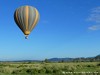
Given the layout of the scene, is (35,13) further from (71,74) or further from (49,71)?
(49,71)

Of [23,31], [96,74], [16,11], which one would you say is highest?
[16,11]

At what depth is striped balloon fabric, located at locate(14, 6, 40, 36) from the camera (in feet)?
92.1

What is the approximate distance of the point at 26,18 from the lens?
2833cm

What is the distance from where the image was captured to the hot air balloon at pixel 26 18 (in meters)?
28.1

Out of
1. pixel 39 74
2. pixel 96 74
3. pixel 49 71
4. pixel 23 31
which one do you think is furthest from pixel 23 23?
pixel 49 71

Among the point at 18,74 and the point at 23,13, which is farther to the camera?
the point at 18,74

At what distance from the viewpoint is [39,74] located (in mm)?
41094

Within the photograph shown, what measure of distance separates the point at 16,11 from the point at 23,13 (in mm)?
769

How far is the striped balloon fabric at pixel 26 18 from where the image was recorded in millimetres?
28078

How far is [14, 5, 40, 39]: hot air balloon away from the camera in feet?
92.1

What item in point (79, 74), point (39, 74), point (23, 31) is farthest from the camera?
point (39, 74)

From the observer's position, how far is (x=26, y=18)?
28.3 m

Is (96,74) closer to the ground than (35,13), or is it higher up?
closer to the ground

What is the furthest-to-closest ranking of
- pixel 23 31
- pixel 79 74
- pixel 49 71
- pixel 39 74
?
pixel 49 71 < pixel 39 74 < pixel 79 74 < pixel 23 31
